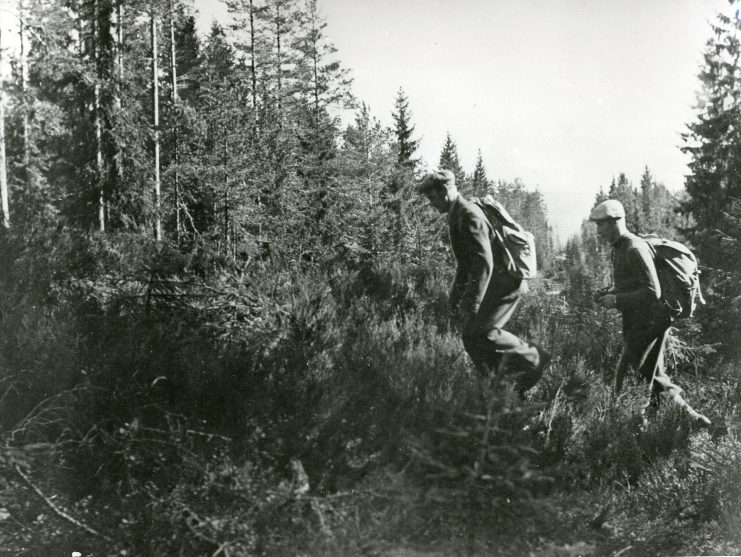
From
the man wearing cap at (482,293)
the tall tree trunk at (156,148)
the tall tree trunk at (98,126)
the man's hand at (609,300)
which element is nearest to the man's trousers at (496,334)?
the man wearing cap at (482,293)

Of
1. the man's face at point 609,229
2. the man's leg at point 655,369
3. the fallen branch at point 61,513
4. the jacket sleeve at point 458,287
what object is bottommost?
the fallen branch at point 61,513

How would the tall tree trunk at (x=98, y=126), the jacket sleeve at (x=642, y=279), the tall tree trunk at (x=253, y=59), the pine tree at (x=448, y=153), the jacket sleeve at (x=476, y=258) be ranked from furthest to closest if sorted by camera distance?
the tall tree trunk at (x=98, y=126) → the tall tree trunk at (x=253, y=59) → the pine tree at (x=448, y=153) → the jacket sleeve at (x=642, y=279) → the jacket sleeve at (x=476, y=258)

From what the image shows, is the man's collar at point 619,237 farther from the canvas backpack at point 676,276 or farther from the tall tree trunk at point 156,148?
the tall tree trunk at point 156,148

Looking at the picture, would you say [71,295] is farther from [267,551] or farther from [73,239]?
[267,551]

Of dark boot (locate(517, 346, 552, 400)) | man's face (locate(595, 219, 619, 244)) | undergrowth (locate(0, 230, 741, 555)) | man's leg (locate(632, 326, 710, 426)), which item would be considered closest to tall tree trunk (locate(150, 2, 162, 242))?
undergrowth (locate(0, 230, 741, 555))

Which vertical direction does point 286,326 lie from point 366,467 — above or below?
above

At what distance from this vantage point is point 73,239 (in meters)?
6.38

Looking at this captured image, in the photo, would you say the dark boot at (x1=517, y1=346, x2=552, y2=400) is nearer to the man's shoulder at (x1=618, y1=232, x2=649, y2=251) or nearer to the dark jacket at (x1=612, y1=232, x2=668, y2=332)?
the dark jacket at (x1=612, y1=232, x2=668, y2=332)

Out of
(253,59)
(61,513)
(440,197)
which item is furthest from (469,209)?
(253,59)

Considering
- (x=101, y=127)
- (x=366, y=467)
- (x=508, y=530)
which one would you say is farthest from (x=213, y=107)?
(x=508, y=530)

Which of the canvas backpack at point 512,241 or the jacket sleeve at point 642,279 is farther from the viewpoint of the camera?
the jacket sleeve at point 642,279

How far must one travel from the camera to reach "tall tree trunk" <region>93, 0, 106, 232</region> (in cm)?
723

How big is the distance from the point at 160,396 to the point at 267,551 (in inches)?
52.5

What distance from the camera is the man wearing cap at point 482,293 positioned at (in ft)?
10.9
